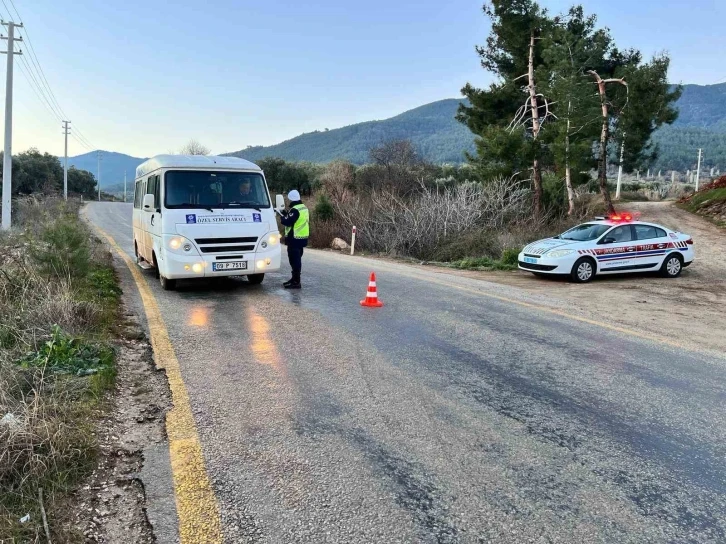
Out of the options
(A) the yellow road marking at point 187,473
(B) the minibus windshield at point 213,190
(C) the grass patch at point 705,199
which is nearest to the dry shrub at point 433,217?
(C) the grass patch at point 705,199

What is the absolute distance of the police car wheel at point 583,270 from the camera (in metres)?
12.5

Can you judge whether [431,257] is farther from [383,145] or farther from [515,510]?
[383,145]

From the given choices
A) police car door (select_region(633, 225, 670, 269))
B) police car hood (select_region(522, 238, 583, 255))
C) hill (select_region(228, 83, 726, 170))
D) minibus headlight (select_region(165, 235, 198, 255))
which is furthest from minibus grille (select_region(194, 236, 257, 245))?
hill (select_region(228, 83, 726, 170))

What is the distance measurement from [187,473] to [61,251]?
6.59 m

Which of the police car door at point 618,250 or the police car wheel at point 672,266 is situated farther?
the police car wheel at point 672,266

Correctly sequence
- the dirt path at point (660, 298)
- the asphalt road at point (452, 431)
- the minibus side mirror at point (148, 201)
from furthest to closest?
the minibus side mirror at point (148, 201)
the dirt path at point (660, 298)
the asphalt road at point (452, 431)

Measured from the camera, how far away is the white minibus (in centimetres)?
883

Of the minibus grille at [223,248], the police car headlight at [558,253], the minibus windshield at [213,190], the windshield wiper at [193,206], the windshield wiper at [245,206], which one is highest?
the minibus windshield at [213,190]

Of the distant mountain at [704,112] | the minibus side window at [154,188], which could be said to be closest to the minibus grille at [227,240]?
the minibus side window at [154,188]

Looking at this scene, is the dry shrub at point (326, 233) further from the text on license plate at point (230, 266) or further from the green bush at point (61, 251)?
the green bush at point (61, 251)

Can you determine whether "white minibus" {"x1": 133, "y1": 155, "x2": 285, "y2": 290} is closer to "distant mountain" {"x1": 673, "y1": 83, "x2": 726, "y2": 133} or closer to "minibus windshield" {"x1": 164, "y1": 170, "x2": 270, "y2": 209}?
"minibus windshield" {"x1": 164, "y1": 170, "x2": 270, "y2": 209}

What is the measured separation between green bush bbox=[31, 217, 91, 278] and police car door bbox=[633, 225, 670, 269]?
39.8 ft

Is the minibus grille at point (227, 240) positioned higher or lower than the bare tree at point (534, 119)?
lower

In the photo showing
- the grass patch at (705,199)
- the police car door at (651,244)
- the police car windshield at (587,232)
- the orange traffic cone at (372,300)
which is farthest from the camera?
the grass patch at (705,199)
